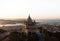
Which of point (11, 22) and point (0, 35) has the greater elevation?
point (11, 22)

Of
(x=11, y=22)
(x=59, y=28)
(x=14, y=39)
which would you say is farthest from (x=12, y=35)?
(x=59, y=28)

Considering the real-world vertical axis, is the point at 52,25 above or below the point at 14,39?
above

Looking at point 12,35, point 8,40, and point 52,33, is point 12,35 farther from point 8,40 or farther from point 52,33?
point 52,33

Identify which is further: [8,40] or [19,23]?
[19,23]

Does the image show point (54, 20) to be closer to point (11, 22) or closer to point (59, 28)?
point (59, 28)

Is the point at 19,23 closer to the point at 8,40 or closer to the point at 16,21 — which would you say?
the point at 16,21

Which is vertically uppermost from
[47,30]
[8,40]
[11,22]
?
[11,22]

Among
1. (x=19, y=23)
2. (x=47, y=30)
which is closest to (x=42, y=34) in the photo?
(x=47, y=30)

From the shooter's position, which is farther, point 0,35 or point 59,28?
point 59,28
